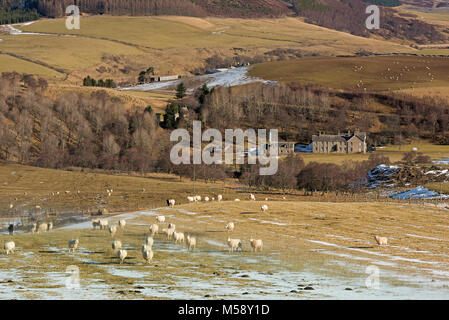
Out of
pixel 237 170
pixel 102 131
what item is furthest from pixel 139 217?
pixel 102 131

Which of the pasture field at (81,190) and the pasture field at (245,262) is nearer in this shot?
the pasture field at (245,262)

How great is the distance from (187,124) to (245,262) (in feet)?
429

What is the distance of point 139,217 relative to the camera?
2402 inches

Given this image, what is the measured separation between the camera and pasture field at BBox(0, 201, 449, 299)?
3052cm

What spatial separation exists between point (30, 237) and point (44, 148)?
277ft

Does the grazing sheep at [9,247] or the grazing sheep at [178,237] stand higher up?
the grazing sheep at [9,247]

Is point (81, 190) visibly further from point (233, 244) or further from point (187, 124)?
Result: point (187, 124)

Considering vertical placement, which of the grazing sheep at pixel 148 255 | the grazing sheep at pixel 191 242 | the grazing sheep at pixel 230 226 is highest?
the grazing sheep at pixel 148 255

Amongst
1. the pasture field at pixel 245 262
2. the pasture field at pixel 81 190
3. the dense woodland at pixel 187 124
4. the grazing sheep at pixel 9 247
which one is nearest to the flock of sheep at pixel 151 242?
the grazing sheep at pixel 9 247

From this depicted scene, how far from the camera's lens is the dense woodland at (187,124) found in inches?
4695

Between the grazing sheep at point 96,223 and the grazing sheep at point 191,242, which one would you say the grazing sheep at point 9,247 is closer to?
the grazing sheep at point 191,242

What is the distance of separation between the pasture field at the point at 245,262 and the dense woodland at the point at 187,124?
52.1m

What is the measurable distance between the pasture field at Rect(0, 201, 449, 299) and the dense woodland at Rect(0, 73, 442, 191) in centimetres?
5210
